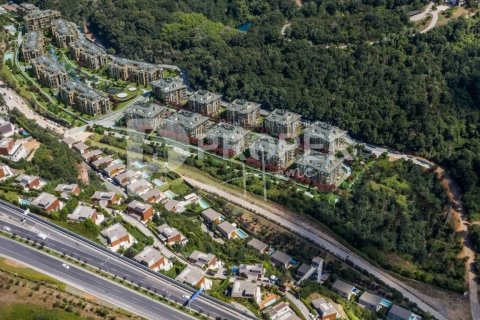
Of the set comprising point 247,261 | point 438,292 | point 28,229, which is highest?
point 28,229

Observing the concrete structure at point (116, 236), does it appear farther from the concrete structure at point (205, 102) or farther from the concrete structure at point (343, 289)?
the concrete structure at point (205, 102)

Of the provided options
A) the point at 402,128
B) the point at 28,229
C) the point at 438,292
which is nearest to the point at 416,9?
the point at 402,128

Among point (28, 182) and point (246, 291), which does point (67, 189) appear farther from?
point (246, 291)

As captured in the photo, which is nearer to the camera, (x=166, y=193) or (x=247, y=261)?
(x=247, y=261)

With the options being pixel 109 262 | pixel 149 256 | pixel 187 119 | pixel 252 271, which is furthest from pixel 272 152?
pixel 109 262

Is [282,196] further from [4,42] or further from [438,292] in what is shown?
[4,42]

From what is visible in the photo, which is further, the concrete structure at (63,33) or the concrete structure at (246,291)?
the concrete structure at (63,33)

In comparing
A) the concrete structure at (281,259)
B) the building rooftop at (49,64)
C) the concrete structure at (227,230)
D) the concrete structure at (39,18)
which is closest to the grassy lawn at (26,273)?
the concrete structure at (227,230)
